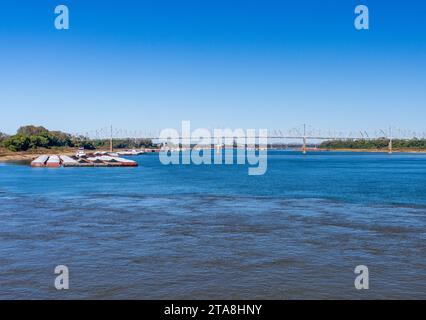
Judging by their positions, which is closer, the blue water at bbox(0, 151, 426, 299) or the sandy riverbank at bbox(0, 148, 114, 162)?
the blue water at bbox(0, 151, 426, 299)

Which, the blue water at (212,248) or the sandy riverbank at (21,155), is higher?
the sandy riverbank at (21,155)

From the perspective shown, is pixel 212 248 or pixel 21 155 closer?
pixel 212 248

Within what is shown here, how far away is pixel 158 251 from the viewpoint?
1923 cm

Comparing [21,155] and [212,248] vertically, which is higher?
[21,155]

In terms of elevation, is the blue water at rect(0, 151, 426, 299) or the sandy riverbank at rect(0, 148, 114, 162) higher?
the sandy riverbank at rect(0, 148, 114, 162)

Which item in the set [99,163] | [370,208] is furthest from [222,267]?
[99,163]

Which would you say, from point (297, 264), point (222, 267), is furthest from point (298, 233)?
point (222, 267)

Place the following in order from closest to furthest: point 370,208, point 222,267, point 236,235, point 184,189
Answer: point 222,267 → point 236,235 → point 370,208 → point 184,189

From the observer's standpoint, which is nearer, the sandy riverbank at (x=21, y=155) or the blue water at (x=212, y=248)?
the blue water at (x=212, y=248)

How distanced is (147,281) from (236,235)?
7.95m
